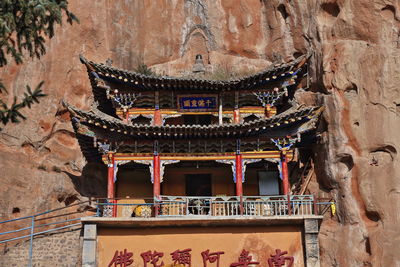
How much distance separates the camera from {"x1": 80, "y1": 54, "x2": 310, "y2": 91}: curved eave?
18.7 m

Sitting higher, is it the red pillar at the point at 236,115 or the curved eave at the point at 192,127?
the red pillar at the point at 236,115

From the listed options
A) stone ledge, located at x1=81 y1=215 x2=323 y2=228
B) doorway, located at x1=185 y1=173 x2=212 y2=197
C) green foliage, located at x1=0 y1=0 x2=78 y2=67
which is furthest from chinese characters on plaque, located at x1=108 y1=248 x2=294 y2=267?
green foliage, located at x1=0 y1=0 x2=78 y2=67

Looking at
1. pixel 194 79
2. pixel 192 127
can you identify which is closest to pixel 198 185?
pixel 192 127

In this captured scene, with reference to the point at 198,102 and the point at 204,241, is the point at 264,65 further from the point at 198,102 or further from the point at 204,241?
the point at 204,241

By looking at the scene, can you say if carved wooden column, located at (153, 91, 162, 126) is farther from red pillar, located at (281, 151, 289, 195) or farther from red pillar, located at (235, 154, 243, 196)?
red pillar, located at (281, 151, 289, 195)

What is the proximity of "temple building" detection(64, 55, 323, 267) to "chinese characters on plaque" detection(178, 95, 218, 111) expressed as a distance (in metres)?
0.04

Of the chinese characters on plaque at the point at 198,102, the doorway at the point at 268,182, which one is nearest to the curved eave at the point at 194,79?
the chinese characters on plaque at the point at 198,102

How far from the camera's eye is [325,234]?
65.1 ft

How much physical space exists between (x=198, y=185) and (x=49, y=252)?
641 cm

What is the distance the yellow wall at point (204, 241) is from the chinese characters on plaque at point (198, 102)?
550 cm

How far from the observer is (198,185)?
20.0 metres

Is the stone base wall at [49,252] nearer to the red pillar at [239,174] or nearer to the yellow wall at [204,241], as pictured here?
the yellow wall at [204,241]

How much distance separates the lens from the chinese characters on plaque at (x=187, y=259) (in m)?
15.8

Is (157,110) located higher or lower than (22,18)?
higher
